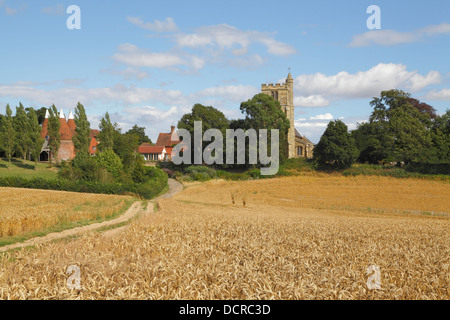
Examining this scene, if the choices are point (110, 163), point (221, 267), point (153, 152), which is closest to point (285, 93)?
point (153, 152)

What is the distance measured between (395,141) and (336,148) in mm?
12571

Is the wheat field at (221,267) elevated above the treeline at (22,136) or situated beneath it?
situated beneath

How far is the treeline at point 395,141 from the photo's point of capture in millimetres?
64000

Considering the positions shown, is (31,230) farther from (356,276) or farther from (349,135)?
(349,135)

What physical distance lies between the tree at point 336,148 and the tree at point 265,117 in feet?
27.4

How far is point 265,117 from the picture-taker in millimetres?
80188

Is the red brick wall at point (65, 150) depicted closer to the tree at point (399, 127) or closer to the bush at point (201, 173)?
the bush at point (201, 173)

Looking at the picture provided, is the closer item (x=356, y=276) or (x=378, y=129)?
(x=356, y=276)

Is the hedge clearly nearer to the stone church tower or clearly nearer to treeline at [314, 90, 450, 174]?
treeline at [314, 90, 450, 174]

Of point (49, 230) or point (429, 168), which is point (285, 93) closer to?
point (429, 168)

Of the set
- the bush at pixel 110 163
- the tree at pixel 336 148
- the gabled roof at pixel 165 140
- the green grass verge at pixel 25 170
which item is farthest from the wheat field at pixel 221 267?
the gabled roof at pixel 165 140

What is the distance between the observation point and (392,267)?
8945 mm
